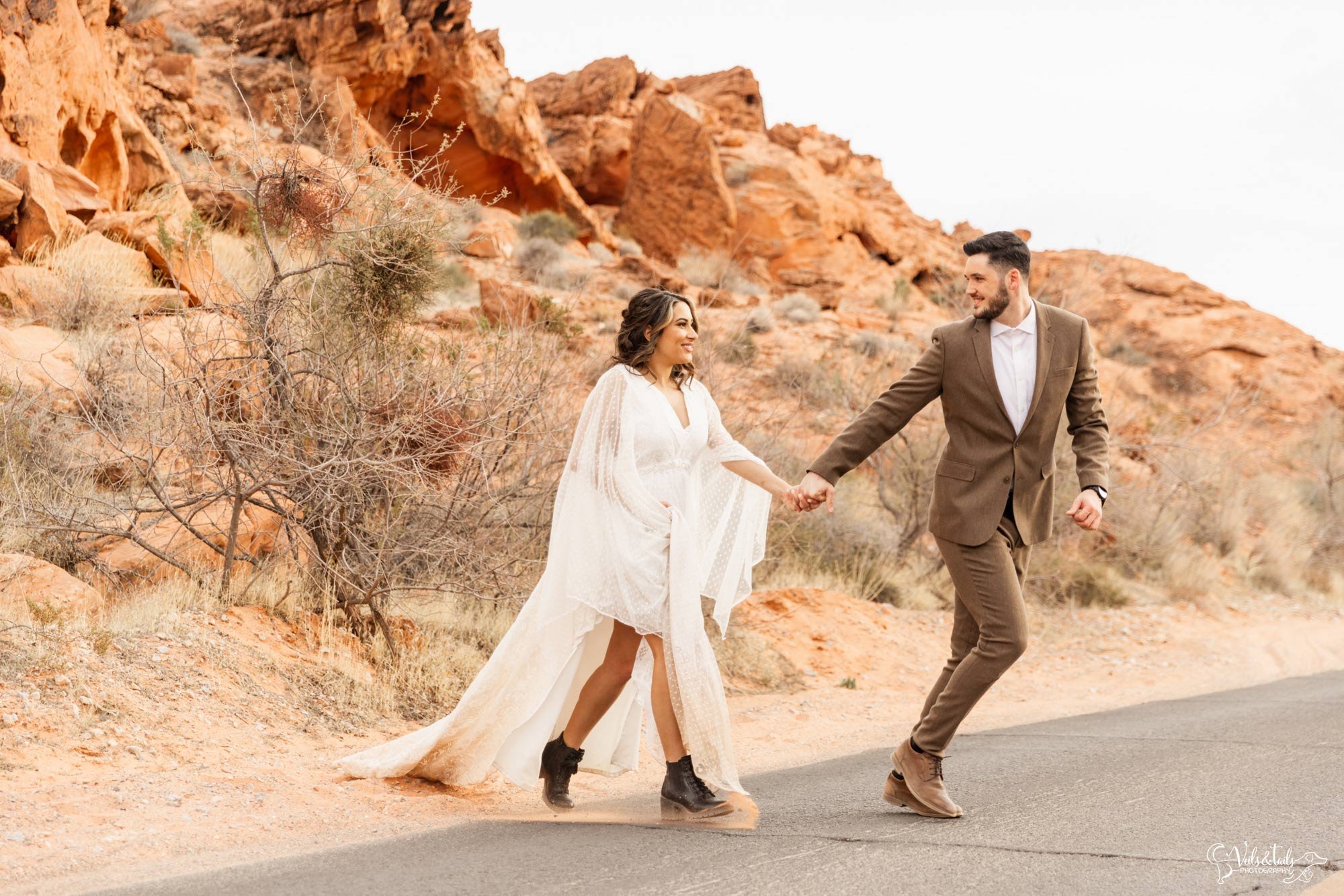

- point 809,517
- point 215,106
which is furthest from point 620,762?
point 215,106

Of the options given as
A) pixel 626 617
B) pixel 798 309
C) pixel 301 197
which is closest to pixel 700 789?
pixel 626 617

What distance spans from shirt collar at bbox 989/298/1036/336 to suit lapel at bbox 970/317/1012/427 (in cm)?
3

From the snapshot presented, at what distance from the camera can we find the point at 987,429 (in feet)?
16.6

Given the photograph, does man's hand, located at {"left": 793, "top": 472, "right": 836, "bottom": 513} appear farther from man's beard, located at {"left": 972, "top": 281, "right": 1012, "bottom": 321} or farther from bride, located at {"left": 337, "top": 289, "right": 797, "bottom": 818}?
man's beard, located at {"left": 972, "top": 281, "right": 1012, "bottom": 321}

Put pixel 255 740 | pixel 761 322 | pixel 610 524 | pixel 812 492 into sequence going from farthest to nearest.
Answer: pixel 761 322 → pixel 255 740 → pixel 812 492 → pixel 610 524

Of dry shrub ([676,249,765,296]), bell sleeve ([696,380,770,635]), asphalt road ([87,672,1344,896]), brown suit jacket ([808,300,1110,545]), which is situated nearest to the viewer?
asphalt road ([87,672,1344,896])

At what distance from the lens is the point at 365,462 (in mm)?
7312

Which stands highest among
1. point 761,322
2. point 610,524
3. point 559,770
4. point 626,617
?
point 761,322

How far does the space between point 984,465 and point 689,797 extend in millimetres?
1835

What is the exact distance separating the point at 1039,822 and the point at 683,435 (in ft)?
7.04

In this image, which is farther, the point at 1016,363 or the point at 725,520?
the point at 725,520

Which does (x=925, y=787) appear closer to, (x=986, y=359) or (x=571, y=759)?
(x=571, y=759)

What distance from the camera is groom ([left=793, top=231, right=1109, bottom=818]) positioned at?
4.91m
